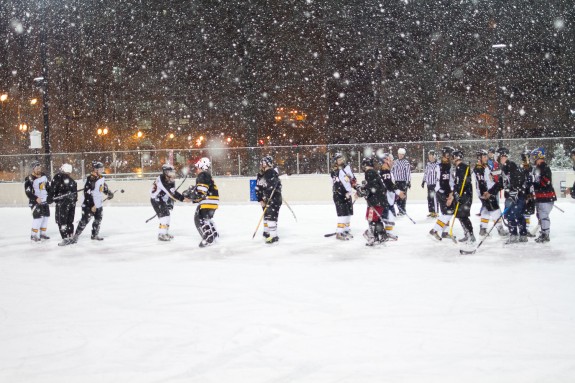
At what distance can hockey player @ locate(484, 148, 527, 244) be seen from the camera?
30.7 feet

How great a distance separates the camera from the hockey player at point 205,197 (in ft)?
32.9

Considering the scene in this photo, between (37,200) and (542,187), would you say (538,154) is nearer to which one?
(542,187)

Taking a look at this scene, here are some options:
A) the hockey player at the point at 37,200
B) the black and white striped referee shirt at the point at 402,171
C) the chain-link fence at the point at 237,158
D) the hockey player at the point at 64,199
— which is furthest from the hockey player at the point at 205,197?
the chain-link fence at the point at 237,158

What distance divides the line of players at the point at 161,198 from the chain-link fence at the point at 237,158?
8.50 m

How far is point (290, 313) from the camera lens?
575 cm

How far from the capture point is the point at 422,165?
19.3 metres

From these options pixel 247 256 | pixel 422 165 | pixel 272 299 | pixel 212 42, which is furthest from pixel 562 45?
pixel 272 299

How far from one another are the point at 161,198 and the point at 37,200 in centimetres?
250

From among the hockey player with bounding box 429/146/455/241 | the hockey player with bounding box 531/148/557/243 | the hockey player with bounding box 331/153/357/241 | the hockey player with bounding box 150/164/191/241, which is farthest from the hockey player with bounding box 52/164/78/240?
the hockey player with bounding box 531/148/557/243

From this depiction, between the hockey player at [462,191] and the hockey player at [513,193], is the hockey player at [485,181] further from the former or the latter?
the hockey player at [462,191]

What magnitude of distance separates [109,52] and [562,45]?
75.3 feet

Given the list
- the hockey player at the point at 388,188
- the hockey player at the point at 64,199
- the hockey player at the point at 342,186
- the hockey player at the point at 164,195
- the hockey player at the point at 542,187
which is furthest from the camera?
the hockey player at the point at 164,195

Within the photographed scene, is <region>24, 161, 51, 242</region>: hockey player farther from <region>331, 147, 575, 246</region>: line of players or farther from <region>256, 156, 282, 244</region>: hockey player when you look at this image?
<region>331, 147, 575, 246</region>: line of players

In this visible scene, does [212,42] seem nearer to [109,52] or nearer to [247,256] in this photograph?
[109,52]
